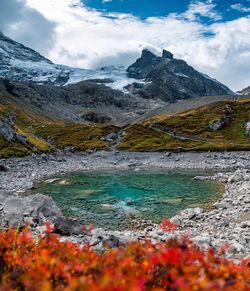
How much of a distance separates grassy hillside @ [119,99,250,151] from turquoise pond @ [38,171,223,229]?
53186 millimetres

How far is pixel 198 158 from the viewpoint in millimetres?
114875

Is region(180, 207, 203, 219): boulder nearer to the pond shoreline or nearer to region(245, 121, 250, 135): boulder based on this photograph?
the pond shoreline

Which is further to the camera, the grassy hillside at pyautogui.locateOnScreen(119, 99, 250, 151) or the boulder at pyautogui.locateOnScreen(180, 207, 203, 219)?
the grassy hillside at pyautogui.locateOnScreen(119, 99, 250, 151)

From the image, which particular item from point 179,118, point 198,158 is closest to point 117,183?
point 198,158

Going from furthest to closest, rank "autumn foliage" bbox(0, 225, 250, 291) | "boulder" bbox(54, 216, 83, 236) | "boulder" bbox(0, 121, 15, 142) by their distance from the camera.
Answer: "boulder" bbox(0, 121, 15, 142), "boulder" bbox(54, 216, 83, 236), "autumn foliage" bbox(0, 225, 250, 291)

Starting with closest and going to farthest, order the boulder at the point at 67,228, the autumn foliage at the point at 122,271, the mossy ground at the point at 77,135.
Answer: the autumn foliage at the point at 122,271 < the boulder at the point at 67,228 < the mossy ground at the point at 77,135

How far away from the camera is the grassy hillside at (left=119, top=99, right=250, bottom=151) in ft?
439

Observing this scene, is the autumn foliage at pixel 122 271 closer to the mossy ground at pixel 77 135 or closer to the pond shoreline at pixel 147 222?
the pond shoreline at pixel 147 222

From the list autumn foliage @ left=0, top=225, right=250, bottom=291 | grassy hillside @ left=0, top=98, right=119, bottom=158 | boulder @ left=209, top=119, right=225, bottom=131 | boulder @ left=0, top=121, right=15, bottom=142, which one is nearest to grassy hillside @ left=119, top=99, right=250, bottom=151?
boulder @ left=209, top=119, right=225, bottom=131

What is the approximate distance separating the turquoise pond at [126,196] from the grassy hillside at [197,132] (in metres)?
53.2

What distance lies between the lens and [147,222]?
40.3m

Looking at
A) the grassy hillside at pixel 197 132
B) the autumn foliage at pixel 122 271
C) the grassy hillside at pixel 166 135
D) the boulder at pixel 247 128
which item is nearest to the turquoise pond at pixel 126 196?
the autumn foliage at pixel 122 271

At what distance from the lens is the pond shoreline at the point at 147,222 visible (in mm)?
26956

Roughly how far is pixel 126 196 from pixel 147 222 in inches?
670
